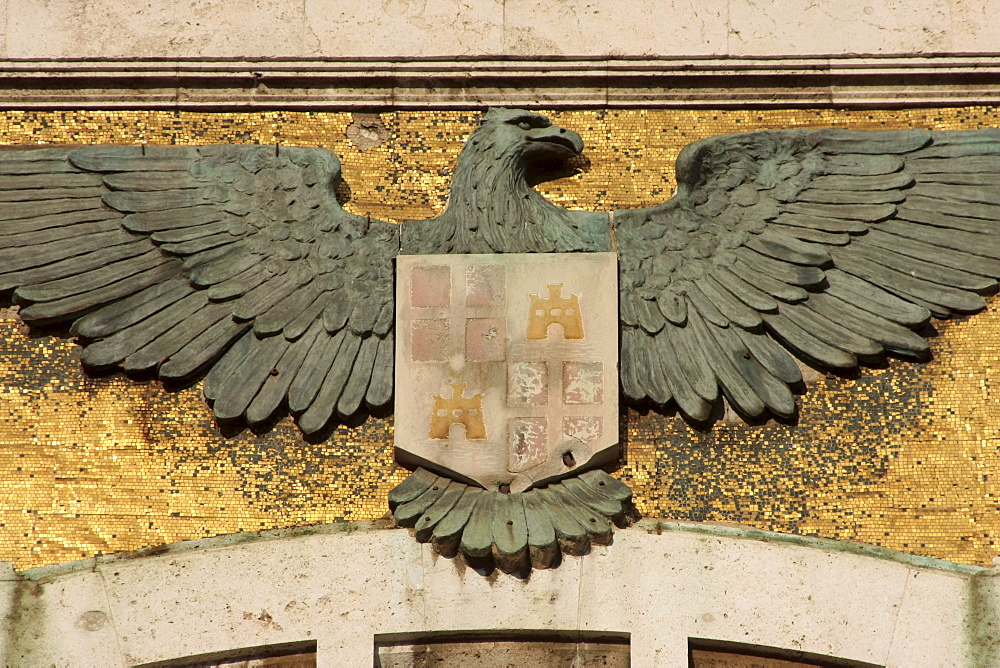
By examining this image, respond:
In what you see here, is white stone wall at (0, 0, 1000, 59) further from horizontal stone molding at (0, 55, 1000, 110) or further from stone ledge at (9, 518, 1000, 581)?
stone ledge at (9, 518, 1000, 581)

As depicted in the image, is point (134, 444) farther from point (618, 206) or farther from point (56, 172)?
point (618, 206)

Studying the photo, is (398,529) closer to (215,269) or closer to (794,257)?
(215,269)

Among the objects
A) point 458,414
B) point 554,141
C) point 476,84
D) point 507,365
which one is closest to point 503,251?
point 507,365

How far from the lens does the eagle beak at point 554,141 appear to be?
779 centimetres

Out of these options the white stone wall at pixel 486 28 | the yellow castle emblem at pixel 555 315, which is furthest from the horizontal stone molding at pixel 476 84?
the yellow castle emblem at pixel 555 315

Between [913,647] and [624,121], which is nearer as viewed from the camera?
[913,647]

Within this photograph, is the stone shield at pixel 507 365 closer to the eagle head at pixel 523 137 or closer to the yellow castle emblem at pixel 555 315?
the yellow castle emblem at pixel 555 315

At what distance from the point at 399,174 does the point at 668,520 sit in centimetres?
210

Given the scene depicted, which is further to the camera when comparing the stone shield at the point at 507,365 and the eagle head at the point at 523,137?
the eagle head at the point at 523,137

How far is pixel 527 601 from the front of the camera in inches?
283

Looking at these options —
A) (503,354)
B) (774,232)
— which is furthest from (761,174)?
(503,354)

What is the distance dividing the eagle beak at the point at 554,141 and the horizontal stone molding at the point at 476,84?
30 cm

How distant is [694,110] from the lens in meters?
8.10

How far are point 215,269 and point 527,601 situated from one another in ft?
6.80
